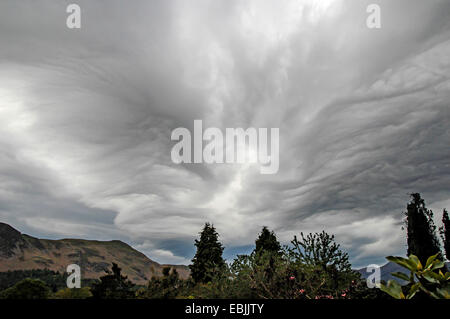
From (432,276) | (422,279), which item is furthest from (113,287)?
(432,276)

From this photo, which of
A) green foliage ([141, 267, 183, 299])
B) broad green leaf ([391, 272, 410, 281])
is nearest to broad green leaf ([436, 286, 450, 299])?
broad green leaf ([391, 272, 410, 281])

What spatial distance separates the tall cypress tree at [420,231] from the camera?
36781 millimetres

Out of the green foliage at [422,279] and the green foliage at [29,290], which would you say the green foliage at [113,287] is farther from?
the green foliage at [422,279]

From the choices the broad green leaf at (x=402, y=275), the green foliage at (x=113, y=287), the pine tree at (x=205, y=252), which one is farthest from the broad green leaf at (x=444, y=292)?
the pine tree at (x=205, y=252)

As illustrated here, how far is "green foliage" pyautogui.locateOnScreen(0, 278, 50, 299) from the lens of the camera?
8398 mm

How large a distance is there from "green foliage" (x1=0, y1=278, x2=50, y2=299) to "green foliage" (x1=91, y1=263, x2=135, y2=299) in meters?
1.55

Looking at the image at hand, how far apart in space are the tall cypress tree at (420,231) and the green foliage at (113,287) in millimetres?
38783

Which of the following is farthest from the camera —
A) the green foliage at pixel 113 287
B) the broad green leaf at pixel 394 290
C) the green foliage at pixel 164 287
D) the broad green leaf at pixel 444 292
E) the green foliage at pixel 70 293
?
the green foliage at pixel 164 287

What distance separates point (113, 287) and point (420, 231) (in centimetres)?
4114

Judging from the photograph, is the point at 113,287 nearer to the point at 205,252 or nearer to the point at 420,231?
the point at 205,252

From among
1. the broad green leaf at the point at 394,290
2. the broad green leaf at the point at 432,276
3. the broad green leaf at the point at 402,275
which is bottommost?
the broad green leaf at the point at 394,290

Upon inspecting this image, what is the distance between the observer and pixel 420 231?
37719 mm
